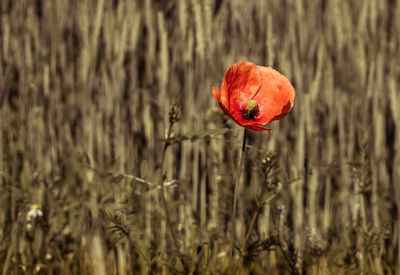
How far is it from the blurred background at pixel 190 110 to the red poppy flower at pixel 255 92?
400 millimetres

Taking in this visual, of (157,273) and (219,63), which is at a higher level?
(219,63)

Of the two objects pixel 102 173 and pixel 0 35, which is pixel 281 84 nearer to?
pixel 102 173

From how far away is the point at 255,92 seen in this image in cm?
75

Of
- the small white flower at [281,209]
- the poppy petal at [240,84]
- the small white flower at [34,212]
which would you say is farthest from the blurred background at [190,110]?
the poppy petal at [240,84]

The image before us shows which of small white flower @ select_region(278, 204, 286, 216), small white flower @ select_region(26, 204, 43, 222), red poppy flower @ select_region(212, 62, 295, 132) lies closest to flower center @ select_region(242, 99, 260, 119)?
red poppy flower @ select_region(212, 62, 295, 132)

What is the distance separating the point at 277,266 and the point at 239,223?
0.16 meters

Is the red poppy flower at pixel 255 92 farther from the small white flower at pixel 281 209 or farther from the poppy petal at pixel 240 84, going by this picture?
the small white flower at pixel 281 209

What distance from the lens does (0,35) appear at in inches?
54.4

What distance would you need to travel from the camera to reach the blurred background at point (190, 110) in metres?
1.19

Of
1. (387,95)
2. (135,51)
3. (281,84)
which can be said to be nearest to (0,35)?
(135,51)

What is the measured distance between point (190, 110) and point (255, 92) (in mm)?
500

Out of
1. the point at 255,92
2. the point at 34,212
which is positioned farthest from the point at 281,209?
the point at 34,212

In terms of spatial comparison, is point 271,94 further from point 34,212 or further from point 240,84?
point 34,212

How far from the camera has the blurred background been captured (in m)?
Result: 1.19
